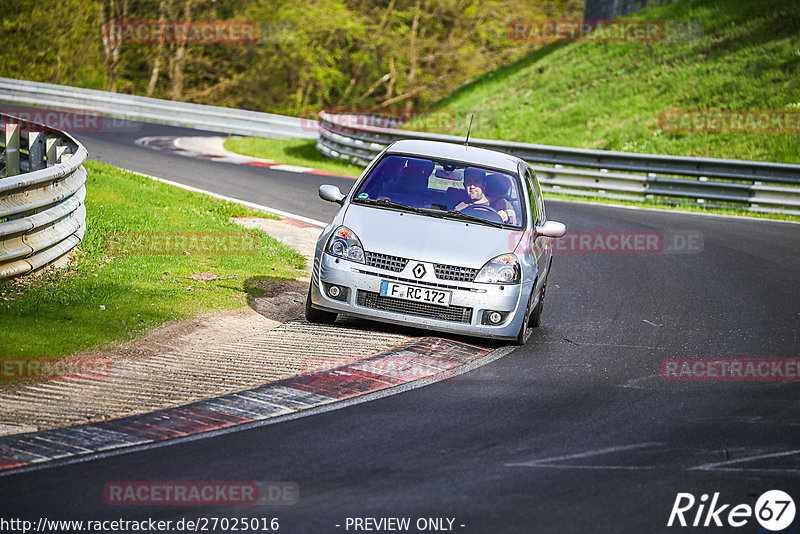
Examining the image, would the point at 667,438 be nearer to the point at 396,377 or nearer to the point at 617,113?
the point at 396,377

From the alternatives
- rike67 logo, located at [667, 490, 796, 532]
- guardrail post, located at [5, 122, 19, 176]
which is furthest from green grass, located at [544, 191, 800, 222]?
rike67 logo, located at [667, 490, 796, 532]

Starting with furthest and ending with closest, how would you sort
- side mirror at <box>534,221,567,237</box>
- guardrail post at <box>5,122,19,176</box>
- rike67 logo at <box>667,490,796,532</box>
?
guardrail post at <box>5,122,19,176</box>, side mirror at <box>534,221,567,237</box>, rike67 logo at <box>667,490,796,532</box>

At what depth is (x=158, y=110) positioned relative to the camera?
108ft

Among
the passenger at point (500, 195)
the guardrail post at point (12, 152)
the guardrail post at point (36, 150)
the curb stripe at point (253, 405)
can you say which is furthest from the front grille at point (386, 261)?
the guardrail post at point (12, 152)

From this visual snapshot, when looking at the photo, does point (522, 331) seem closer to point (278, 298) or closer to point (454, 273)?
point (454, 273)

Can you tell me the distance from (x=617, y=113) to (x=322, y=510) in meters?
26.2

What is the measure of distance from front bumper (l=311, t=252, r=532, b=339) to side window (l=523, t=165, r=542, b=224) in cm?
132

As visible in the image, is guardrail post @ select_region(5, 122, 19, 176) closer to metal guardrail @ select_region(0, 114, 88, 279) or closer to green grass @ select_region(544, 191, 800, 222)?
metal guardrail @ select_region(0, 114, 88, 279)

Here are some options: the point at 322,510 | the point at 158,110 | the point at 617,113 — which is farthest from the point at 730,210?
the point at 158,110

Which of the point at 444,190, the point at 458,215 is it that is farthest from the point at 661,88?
the point at 458,215

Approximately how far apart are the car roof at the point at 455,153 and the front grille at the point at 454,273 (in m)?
1.66

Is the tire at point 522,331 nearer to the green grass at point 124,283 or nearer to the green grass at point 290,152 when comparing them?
the green grass at point 124,283

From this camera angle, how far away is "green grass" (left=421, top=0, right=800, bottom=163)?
26156 millimetres

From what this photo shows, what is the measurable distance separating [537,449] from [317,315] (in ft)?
11.5
